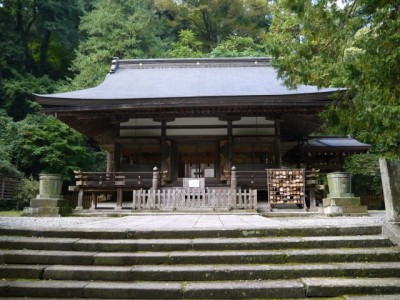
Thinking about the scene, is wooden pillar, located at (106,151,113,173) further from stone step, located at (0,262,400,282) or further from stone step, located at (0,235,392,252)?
stone step, located at (0,262,400,282)

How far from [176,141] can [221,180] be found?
226cm

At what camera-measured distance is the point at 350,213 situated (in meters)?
8.81

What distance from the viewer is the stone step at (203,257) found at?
156 inches

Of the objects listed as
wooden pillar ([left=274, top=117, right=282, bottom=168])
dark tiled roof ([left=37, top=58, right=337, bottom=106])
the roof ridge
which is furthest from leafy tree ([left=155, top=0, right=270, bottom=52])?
wooden pillar ([left=274, top=117, right=282, bottom=168])

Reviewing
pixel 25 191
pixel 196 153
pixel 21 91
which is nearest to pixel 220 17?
pixel 21 91

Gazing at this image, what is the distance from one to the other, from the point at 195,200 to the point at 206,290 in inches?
245

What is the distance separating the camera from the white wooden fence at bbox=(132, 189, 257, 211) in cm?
948

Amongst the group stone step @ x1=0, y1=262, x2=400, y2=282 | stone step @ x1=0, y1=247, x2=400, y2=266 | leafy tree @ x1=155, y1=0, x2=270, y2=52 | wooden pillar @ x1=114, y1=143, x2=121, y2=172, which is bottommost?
stone step @ x1=0, y1=262, x2=400, y2=282

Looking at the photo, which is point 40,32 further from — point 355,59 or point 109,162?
point 355,59

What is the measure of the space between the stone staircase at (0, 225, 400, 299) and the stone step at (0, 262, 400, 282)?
1 centimetres

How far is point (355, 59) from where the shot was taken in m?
5.12

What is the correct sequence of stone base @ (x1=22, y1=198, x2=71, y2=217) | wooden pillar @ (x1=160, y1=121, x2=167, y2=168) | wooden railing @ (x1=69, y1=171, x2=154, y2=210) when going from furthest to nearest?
wooden pillar @ (x1=160, y1=121, x2=167, y2=168) < wooden railing @ (x1=69, y1=171, x2=154, y2=210) < stone base @ (x1=22, y1=198, x2=71, y2=217)

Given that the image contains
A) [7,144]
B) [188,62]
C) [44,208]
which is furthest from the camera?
[7,144]

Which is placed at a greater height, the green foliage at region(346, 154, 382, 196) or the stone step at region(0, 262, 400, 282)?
the green foliage at region(346, 154, 382, 196)
